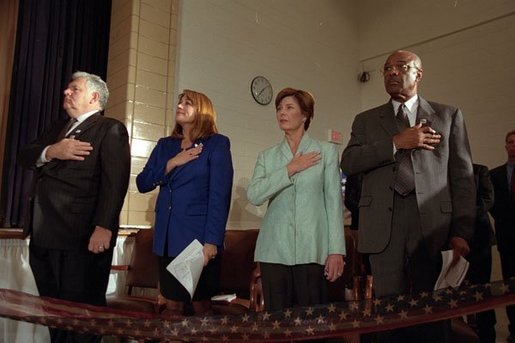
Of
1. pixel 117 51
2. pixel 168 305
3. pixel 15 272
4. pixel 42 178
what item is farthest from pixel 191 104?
pixel 117 51

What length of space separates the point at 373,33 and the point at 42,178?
5.17 metres

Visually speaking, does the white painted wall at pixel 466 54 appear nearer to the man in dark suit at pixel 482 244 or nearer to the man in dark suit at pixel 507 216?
the man in dark suit at pixel 507 216

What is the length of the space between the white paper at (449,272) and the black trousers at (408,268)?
68mm

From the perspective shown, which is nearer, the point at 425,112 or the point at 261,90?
the point at 425,112

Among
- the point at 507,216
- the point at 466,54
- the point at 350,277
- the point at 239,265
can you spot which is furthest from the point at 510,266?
the point at 466,54

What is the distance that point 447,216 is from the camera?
1701 millimetres

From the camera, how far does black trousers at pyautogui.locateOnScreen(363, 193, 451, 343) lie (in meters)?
1.62

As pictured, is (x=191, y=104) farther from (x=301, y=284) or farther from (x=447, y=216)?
(x=447, y=216)

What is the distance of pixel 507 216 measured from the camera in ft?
11.6

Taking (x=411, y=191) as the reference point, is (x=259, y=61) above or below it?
above

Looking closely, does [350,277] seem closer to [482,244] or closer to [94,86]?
[482,244]

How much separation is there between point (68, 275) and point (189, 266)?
0.56 meters

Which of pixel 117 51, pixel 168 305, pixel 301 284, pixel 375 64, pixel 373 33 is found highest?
pixel 373 33

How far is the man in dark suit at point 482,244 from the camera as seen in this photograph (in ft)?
10.4
